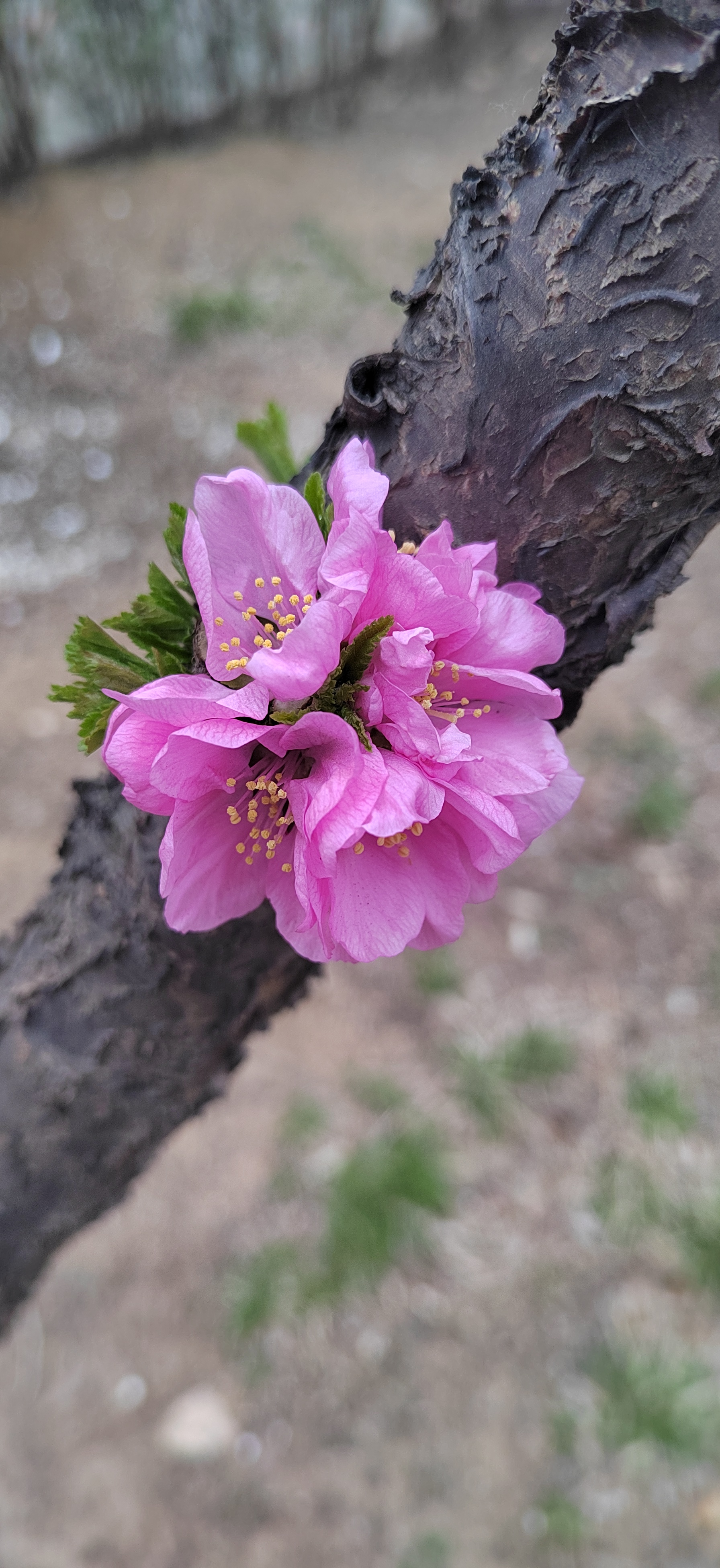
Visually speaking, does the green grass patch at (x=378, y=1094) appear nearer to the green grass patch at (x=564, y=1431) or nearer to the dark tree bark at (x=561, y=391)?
the green grass patch at (x=564, y=1431)

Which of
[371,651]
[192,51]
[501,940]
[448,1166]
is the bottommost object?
[448,1166]

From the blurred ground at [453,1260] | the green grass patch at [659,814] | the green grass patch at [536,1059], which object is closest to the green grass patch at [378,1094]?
the blurred ground at [453,1260]

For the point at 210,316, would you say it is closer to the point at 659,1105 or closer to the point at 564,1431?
the point at 659,1105

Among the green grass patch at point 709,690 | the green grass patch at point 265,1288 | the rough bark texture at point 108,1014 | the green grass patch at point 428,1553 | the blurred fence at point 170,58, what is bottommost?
the green grass patch at point 428,1553

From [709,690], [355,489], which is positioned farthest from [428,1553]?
[709,690]

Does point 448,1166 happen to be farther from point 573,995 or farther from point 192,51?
point 192,51

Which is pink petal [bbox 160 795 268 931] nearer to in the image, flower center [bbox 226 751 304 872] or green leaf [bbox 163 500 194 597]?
flower center [bbox 226 751 304 872]

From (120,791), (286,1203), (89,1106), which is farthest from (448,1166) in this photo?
(120,791)
